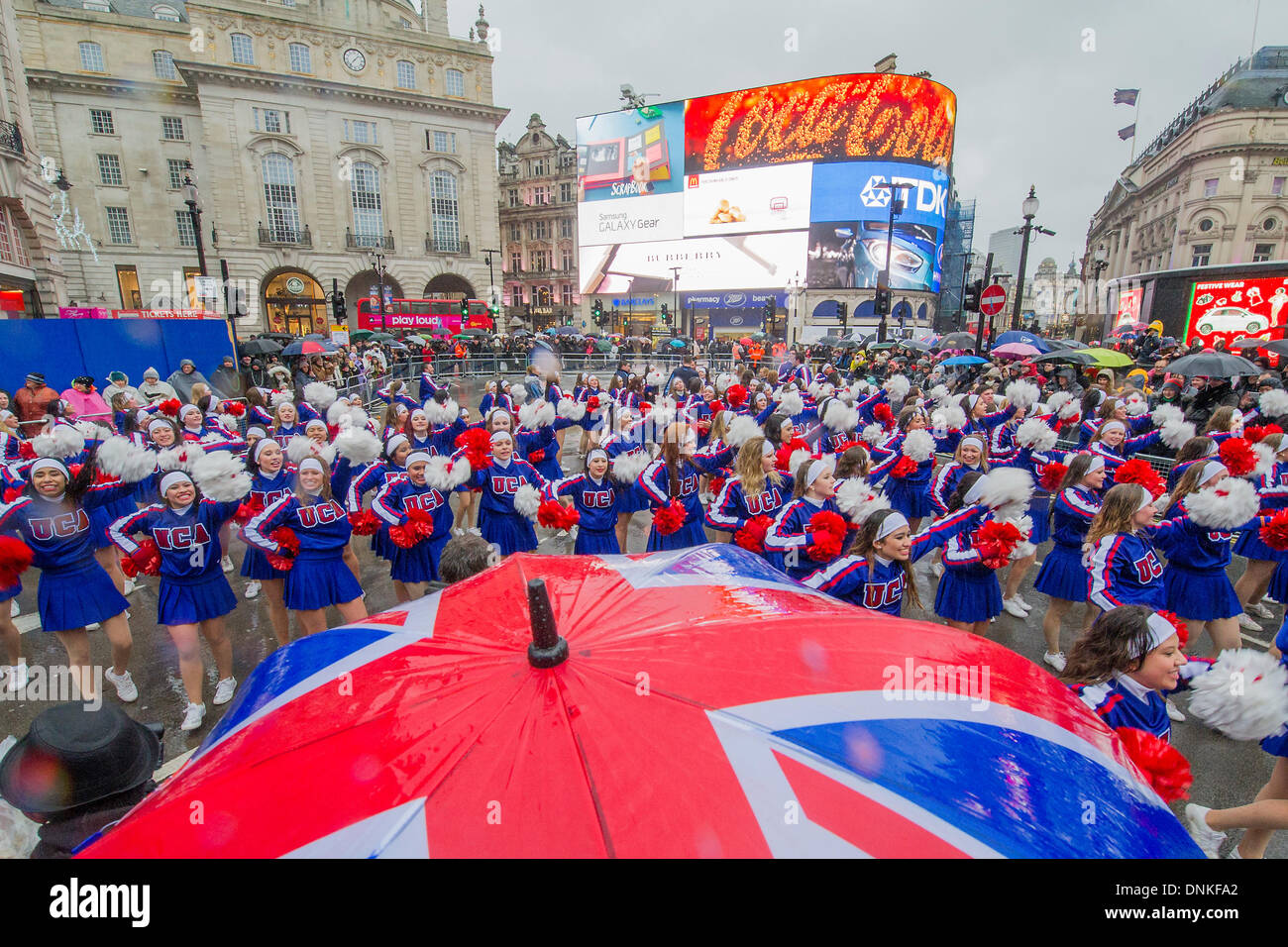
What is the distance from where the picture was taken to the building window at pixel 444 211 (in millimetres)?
44844

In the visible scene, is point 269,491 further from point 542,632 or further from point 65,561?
point 542,632

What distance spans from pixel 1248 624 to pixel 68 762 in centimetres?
857

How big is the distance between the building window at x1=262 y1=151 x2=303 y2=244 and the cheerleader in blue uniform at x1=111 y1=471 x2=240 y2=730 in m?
45.4

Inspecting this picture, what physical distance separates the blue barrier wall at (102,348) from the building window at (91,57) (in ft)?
133

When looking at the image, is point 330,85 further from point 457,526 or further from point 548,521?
point 548,521

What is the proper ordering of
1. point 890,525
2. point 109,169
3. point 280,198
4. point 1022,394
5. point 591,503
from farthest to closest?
point 280,198 → point 109,169 → point 1022,394 → point 591,503 → point 890,525

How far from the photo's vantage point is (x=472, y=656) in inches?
71.4

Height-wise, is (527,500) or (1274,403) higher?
(1274,403)

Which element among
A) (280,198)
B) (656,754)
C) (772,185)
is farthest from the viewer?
(772,185)

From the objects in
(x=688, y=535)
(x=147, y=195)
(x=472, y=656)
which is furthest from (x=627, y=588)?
(x=147, y=195)

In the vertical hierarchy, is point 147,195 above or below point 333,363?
Result: above

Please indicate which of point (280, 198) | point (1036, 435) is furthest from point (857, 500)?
point (280, 198)

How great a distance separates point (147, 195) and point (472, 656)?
55.3 meters

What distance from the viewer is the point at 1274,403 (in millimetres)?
7859
